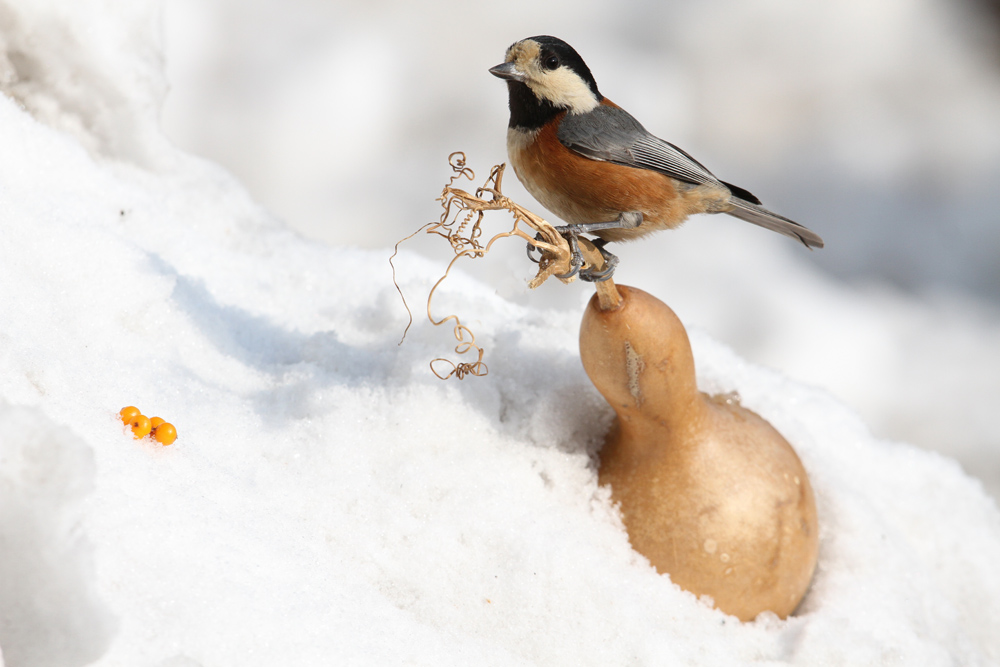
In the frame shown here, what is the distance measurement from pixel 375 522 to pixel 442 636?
20cm

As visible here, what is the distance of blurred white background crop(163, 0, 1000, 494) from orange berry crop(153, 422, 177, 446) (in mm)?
2462

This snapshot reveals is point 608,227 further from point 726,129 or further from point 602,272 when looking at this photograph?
point 726,129

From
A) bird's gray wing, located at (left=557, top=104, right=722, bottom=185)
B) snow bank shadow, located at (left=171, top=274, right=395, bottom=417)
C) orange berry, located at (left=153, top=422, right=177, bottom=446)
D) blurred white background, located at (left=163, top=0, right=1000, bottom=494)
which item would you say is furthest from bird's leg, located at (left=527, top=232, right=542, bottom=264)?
blurred white background, located at (left=163, top=0, right=1000, bottom=494)

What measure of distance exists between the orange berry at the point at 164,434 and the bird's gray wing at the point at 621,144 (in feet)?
2.20

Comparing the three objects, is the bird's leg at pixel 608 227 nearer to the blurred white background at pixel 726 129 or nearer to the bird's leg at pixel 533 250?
the bird's leg at pixel 533 250

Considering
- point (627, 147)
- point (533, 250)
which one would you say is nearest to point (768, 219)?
point (627, 147)

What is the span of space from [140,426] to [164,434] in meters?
0.03

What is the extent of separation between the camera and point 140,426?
40.0 inches

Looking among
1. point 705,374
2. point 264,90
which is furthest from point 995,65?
point 264,90

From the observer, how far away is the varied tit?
3.84 ft

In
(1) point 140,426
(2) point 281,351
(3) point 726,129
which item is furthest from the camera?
(3) point 726,129

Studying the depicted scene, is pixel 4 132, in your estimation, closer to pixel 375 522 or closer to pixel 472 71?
pixel 375 522

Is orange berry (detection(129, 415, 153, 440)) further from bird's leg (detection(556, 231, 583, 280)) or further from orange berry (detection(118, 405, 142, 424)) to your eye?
bird's leg (detection(556, 231, 583, 280))

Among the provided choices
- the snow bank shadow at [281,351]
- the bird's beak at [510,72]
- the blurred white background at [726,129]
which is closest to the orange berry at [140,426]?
the snow bank shadow at [281,351]
